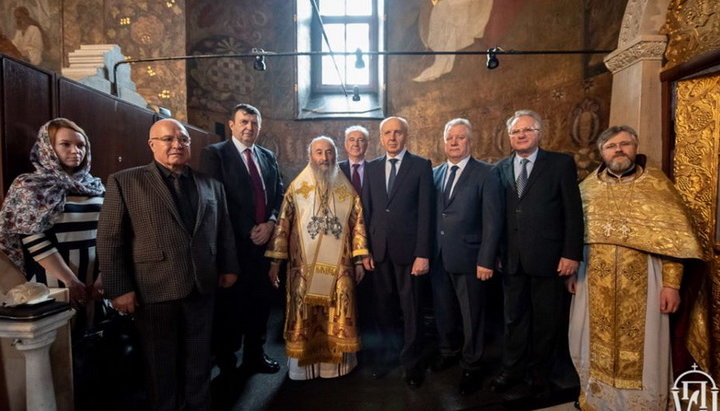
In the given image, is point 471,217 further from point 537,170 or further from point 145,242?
point 145,242

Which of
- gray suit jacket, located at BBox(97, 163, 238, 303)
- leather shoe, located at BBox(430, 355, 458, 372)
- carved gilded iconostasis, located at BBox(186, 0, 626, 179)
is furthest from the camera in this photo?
carved gilded iconostasis, located at BBox(186, 0, 626, 179)

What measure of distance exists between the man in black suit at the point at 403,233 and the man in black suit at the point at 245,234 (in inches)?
36.4

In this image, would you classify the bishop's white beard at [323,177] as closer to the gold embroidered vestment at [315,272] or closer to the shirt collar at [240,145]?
the gold embroidered vestment at [315,272]

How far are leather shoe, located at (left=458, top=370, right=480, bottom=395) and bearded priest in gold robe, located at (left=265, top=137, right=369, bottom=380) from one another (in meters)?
0.84

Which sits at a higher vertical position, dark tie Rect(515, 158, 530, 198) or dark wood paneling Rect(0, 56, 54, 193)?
dark wood paneling Rect(0, 56, 54, 193)

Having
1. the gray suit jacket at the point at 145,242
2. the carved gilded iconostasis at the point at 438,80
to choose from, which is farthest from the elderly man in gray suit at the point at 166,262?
the carved gilded iconostasis at the point at 438,80

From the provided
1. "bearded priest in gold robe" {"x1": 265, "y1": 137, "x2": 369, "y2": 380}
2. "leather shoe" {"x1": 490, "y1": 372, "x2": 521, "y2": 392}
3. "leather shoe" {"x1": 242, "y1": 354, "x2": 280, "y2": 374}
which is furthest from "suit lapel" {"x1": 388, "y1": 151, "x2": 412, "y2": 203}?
"leather shoe" {"x1": 242, "y1": 354, "x2": 280, "y2": 374}

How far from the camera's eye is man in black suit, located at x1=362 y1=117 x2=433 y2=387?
2.77m

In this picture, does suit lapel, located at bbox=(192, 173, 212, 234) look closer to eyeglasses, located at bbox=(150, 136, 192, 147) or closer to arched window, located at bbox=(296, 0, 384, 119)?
eyeglasses, located at bbox=(150, 136, 192, 147)

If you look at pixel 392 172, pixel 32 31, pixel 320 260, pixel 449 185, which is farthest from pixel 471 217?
pixel 32 31

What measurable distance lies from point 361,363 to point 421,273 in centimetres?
112

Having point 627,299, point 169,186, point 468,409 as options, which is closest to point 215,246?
point 169,186

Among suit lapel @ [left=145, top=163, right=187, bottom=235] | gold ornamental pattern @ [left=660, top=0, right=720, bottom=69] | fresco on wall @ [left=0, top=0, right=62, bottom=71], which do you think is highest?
fresco on wall @ [left=0, top=0, right=62, bottom=71]

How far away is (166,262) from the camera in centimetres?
205
